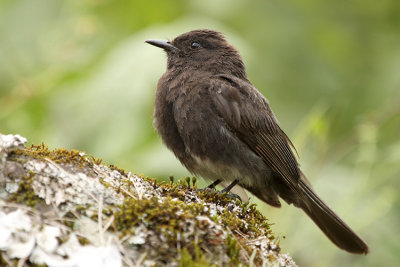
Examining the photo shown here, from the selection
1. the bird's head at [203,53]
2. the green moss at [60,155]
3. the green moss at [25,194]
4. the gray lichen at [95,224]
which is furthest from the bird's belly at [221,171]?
the green moss at [25,194]

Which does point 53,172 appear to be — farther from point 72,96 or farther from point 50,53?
point 72,96

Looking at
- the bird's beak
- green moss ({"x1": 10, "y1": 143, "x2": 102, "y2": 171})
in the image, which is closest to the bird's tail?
the bird's beak

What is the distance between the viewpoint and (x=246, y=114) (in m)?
4.87

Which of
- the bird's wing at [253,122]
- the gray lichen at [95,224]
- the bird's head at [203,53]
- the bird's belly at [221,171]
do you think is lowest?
the gray lichen at [95,224]

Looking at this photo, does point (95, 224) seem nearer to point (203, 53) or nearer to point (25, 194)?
point (25, 194)

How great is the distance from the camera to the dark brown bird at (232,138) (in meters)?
4.59

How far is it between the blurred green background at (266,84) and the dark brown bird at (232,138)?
7.6 inches

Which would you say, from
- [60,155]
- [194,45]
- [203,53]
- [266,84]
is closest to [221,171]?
[203,53]

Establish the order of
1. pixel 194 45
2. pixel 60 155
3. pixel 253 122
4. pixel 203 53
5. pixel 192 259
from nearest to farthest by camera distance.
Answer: pixel 192 259, pixel 60 155, pixel 253 122, pixel 203 53, pixel 194 45

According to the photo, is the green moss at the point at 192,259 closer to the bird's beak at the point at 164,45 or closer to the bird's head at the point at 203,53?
the bird's head at the point at 203,53

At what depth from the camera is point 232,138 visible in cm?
468

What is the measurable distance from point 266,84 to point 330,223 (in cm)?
358

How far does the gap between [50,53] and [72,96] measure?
708mm

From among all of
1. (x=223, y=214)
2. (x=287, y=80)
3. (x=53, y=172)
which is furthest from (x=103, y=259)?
(x=287, y=80)
